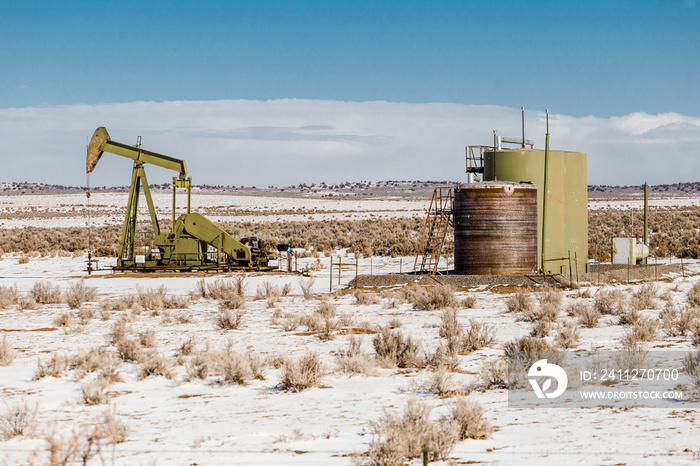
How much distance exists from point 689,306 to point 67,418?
1414 cm

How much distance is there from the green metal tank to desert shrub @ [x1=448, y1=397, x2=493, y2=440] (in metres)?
17.8

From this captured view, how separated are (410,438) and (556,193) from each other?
2012cm

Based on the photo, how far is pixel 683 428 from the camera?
27.0ft

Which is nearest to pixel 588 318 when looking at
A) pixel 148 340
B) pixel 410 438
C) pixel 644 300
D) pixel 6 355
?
pixel 644 300

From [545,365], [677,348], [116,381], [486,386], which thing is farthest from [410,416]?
[677,348]

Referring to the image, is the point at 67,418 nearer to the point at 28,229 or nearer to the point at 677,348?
the point at 677,348

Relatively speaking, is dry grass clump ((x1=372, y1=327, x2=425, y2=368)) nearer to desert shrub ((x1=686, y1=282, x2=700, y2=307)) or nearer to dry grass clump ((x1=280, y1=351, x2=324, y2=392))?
dry grass clump ((x1=280, y1=351, x2=324, y2=392))

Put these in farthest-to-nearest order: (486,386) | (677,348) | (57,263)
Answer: (57,263) < (677,348) < (486,386)

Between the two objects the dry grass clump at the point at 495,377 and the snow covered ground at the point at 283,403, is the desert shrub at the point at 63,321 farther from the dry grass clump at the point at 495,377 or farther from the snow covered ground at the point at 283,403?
the dry grass clump at the point at 495,377

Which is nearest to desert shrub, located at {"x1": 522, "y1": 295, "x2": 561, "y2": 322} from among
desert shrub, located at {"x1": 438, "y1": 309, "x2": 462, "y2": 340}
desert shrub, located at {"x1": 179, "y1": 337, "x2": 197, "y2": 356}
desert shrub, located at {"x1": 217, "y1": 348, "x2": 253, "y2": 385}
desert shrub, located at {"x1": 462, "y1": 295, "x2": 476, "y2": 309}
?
desert shrub, located at {"x1": 438, "y1": 309, "x2": 462, "y2": 340}

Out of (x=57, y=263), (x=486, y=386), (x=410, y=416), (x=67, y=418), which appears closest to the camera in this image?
(x=410, y=416)

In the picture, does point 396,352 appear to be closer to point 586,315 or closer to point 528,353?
point 528,353

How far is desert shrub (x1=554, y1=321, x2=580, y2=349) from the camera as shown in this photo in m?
13.0

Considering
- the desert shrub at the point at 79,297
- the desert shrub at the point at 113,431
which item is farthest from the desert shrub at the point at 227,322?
the desert shrub at the point at 113,431
